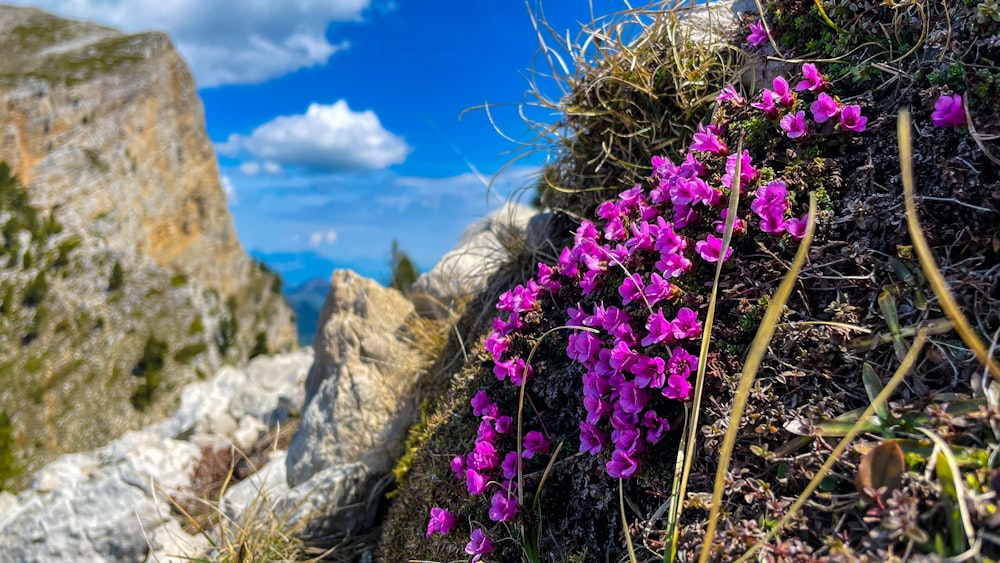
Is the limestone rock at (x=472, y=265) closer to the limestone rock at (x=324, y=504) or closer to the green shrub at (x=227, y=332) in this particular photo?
the limestone rock at (x=324, y=504)

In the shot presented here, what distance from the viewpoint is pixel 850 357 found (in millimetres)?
2398

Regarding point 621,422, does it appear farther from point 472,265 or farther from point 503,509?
point 472,265

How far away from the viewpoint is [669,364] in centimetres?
267

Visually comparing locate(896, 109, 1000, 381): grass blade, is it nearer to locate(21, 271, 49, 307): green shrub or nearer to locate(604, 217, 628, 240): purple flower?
locate(604, 217, 628, 240): purple flower

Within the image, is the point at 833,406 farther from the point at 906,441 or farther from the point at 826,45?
the point at 826,45

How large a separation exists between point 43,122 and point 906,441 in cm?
9941

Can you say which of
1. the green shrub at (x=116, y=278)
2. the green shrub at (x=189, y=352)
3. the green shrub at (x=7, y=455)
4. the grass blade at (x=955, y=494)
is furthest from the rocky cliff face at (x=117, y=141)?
the grass blade at (x=955, y=494)

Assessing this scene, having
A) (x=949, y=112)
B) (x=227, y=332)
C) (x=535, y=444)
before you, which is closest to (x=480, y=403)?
(x=535, y=444)

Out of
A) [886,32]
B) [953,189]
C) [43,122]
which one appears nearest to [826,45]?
[886,32]

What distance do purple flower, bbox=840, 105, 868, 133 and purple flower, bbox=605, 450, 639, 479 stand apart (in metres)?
2.01

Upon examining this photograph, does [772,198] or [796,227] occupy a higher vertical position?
[772,198]

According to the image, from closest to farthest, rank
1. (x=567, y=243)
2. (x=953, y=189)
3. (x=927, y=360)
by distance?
(x=927, y=360) → (x=953, y=189) → (x=567, y=243)

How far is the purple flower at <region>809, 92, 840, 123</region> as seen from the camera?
118 inches

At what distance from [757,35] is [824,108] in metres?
1.25
